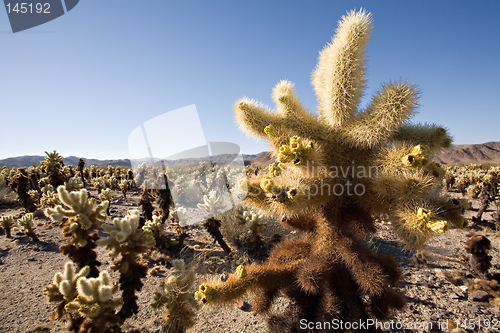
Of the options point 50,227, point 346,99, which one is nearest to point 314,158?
point 346,99

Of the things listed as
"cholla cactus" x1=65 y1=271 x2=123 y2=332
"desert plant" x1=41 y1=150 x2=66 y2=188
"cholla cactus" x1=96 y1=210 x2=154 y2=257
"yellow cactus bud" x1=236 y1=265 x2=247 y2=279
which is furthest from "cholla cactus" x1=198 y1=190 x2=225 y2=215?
"desert plant" x1=41 y1=150 x2=66 y2=188

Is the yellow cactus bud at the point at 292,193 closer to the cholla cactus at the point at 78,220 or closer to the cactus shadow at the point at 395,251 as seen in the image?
the cholla cactus at the point at 78,220

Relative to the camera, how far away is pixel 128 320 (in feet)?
11.1

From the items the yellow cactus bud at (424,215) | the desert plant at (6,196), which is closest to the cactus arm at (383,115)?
the yellow cactus bud at (424,215)

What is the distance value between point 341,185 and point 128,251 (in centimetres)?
239

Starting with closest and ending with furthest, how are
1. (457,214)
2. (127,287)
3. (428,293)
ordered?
1. (457,214)
2. (127,287)
3. (428,293)

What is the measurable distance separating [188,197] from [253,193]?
10.6 metres

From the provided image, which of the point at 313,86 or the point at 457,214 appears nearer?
the point at 457,214

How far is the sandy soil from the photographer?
3.23 m

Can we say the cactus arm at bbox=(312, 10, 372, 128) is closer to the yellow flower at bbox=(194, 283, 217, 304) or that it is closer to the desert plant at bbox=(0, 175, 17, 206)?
the yellow flower at bbox=(194, 283, 217, 304)

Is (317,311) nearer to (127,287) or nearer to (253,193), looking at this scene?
(253,193)

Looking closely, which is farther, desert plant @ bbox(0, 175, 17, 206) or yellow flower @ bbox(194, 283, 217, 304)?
desert plant @ bbox(0, 175, 17, 206)

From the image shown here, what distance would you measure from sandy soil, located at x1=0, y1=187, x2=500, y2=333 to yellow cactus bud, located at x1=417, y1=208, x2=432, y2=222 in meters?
0.90

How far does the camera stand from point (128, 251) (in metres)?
2.59
